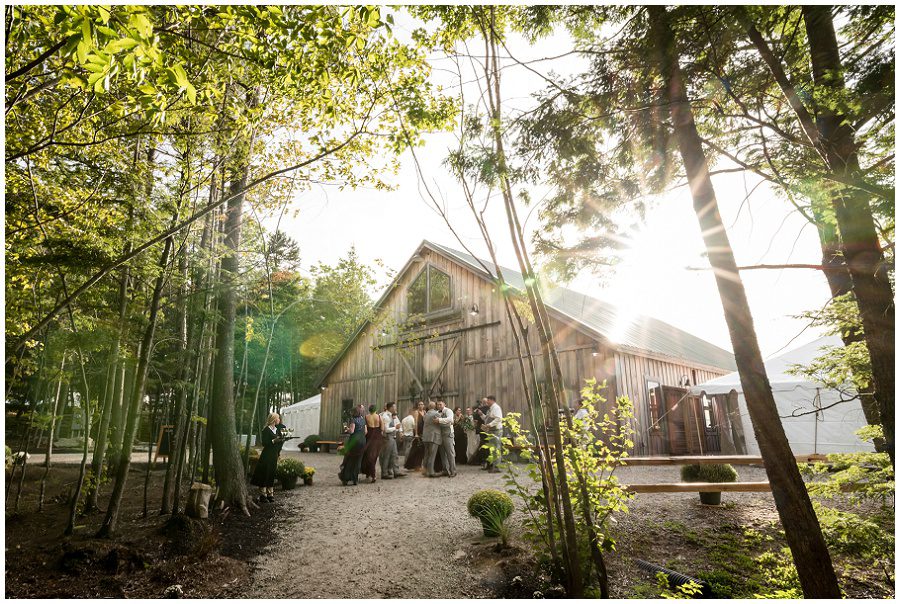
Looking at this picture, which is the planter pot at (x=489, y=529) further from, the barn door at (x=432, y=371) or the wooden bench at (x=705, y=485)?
the barn door at (x=432, y=371)

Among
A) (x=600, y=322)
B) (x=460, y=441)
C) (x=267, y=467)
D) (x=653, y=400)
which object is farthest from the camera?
(x=600, y=322)

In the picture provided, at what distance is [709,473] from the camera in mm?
7402

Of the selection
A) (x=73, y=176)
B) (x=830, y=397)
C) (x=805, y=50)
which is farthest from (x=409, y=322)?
(x=830, y=397)

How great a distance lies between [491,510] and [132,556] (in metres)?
3.94

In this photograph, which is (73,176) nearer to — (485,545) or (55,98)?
(55,98)

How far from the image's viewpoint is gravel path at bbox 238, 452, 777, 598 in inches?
172

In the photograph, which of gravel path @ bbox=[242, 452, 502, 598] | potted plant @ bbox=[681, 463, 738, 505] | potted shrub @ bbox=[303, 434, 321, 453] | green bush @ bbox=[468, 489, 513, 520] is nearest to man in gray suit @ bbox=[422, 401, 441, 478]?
gravel path @ bbox=[242, 452, 502, 598]

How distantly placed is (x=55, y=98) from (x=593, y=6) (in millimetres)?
6171

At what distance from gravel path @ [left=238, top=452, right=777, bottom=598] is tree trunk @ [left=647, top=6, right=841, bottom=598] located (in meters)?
2.05

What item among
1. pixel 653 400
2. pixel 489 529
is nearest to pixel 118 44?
pixel 489 529

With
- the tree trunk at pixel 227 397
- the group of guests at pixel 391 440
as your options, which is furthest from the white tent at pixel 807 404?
the tree trunk at pixel 227 397

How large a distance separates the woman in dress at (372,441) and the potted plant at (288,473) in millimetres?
1490

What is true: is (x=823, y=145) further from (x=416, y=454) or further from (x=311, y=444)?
(x=311, y=444)

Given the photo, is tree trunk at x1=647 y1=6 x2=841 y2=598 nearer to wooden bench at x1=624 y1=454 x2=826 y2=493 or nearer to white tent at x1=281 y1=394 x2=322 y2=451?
wooden bench at x1=624 y1=454 x2=826 y2=493
